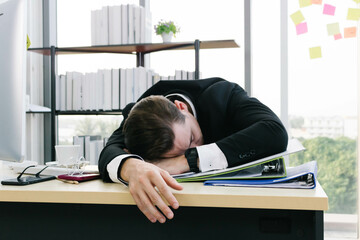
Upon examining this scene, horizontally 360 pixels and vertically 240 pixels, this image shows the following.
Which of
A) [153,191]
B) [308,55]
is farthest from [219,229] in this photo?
[308,55]

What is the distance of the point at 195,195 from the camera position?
77 cm

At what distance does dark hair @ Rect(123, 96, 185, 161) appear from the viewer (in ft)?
3.42

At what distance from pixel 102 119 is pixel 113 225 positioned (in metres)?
2.42

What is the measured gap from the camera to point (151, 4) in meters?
3.23

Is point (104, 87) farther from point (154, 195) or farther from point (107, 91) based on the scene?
point (154, 195)

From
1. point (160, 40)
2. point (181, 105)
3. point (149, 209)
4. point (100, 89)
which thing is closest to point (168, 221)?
point (149, 209)

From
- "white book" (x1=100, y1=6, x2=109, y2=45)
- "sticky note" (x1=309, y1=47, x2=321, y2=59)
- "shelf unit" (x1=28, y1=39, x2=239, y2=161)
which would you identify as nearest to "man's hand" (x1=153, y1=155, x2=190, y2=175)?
"shelf unit" (x1=28, y1=39, x2=239, y2=161)

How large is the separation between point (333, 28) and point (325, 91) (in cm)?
45

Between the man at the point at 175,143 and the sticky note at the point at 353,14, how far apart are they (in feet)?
6.22

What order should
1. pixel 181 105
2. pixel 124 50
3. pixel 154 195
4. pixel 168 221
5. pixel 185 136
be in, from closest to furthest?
pixel 154 195
pixel 168 221
pixel 185 136
pixel 181 105
pixel 124 50

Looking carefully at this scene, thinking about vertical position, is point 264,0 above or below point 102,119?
above

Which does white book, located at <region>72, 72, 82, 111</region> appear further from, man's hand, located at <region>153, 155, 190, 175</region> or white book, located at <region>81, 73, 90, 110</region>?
man's hand, located at <region>153, 155, 190, 175</region>

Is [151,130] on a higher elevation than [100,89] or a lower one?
lower

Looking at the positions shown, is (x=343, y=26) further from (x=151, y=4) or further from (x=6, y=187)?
(x=6, y=187)
